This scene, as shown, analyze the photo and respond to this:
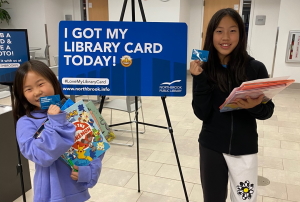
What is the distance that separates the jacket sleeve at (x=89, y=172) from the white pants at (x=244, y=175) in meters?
0.69

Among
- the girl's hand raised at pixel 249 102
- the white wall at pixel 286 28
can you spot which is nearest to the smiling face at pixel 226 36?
the girl's hand raised at pixel 249 102

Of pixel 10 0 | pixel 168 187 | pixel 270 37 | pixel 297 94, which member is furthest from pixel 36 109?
pixel 10 0

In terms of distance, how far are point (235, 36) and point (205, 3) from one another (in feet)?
23.6

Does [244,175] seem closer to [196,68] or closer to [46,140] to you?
[196,68]

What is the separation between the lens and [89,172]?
1.26 meters

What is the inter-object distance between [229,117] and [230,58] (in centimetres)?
32

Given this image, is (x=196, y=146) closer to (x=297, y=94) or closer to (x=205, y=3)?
(x=297, y=94)

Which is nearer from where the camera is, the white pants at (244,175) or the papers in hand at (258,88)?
the papers in hand at (258,88)

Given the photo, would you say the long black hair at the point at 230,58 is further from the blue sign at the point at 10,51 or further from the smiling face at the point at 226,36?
the blue sign at the point at 10,51

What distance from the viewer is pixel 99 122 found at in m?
1.41

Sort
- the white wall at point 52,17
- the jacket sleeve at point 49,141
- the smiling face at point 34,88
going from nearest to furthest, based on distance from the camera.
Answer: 1. the jacket sleeve at point 49,141
2. the smiling face at point 34,88
3. the white wall at point 52,17

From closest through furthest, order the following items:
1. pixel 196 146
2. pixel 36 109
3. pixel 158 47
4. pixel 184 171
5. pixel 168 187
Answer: pixel 36 109
pixel 158 47
pixel 168 187
pixel 184 171
pixel 196 146

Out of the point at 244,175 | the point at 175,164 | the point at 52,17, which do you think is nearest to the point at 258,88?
the point at 244,175

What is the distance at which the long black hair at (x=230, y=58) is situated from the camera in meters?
1.34
